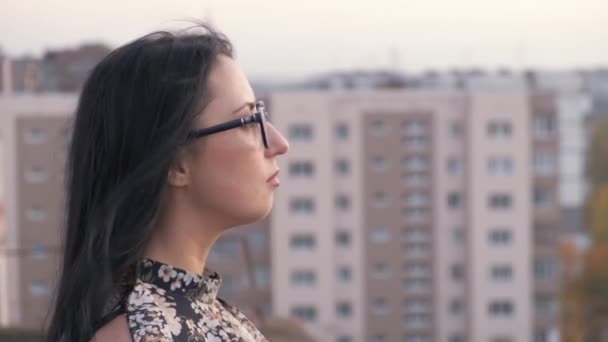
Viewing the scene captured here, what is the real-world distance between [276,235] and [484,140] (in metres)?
5.55

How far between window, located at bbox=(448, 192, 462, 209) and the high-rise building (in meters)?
0.04

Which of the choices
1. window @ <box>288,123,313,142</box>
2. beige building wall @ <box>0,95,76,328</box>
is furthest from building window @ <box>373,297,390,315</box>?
beige building wall @ <box>0,95,76,328</box>

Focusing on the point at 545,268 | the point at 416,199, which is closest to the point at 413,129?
the point at 416,199

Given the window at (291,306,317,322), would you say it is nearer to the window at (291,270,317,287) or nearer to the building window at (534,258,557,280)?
the window at (291,270,317,287)

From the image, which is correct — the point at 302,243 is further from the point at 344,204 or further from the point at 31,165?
the point at 31,165

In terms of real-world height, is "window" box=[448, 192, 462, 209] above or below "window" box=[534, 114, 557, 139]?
below

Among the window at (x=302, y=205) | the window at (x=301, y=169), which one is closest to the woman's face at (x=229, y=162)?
the window at (x=301, y=169)

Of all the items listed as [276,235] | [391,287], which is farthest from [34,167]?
[391,287]

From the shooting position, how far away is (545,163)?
2845 cm

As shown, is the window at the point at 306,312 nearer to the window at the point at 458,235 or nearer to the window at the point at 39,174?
the window at the point at 458,235

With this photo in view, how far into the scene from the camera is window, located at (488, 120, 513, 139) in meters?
28.0

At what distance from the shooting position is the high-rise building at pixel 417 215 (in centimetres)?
2789

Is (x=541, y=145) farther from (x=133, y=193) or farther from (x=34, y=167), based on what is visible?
(x=133, y=193)

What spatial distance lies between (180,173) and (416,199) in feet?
90.5
